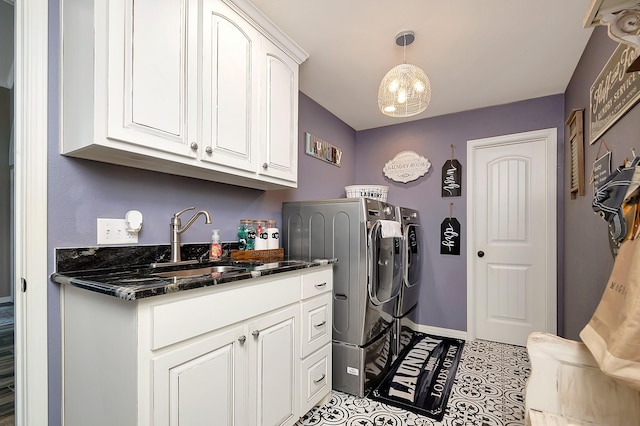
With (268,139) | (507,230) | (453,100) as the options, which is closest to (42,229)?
(268,139)

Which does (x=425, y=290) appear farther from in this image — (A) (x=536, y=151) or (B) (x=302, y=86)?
(B) (x=302, y=86)

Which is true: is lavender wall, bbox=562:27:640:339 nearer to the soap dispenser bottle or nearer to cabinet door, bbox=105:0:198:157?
cabinet door, bbox=105:0:198:157

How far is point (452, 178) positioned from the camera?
312cm

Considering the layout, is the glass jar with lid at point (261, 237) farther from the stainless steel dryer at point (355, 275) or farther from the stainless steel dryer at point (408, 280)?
the stainless steel dryer at point (408, 280)

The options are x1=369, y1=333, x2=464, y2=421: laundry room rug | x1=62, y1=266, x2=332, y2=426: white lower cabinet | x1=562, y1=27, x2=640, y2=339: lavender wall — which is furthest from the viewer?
x1=369, y1=333, x2=464, y2=421: laundry room rug

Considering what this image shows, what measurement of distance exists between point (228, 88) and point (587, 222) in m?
2.34

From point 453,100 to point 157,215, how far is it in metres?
2.70

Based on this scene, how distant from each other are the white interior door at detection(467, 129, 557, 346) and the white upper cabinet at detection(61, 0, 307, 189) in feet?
7.31

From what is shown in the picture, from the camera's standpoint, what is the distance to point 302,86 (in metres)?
2.60

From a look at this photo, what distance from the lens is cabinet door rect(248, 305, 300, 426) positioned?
4.39 feet

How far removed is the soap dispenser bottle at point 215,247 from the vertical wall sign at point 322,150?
127 centimetres

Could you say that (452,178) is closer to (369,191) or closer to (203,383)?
(369,191)

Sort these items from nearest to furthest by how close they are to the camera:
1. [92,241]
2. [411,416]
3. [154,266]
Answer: [92,241], [154,266], [411,416]

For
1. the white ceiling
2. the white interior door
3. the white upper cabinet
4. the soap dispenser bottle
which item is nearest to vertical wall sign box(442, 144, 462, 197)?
the white interior door
